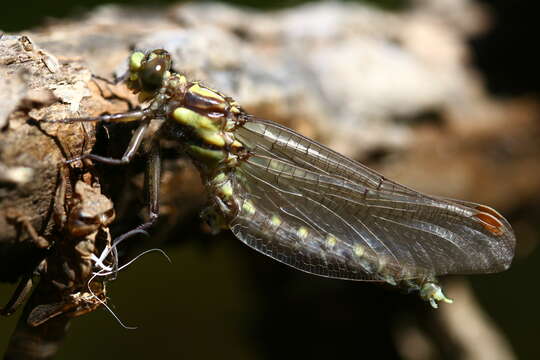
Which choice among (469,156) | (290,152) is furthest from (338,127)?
(469,156)

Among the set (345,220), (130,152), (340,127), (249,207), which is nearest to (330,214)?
(345,220)

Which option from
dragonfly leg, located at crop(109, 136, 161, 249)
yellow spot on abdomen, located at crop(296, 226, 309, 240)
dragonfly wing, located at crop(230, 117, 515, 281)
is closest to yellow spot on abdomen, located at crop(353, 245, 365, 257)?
dragonfly wing, located at crop(230, 117, 515, 281)

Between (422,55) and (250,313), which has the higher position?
(422,55)

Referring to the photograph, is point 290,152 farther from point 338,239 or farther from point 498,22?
point 498,22

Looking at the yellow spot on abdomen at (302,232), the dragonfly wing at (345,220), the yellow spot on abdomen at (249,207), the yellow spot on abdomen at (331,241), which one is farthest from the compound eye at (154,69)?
the yellow spot on abdomen at (331,241)

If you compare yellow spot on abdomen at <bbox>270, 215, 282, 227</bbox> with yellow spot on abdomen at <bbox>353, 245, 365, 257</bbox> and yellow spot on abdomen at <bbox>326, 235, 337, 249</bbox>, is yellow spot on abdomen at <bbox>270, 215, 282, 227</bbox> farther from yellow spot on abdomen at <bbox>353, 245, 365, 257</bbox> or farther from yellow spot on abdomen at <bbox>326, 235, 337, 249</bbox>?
yellow spot on abdomen at <bbox>353, 245, 365, 257</bbox>

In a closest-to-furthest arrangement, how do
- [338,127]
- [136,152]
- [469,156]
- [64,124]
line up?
[64,124] < [136,152] < [338,127] < [469,156]

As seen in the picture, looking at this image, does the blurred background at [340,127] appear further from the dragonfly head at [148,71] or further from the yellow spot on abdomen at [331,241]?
the yellow spot on abdomen at [331,241]
